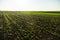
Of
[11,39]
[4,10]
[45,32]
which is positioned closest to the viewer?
[11,39]

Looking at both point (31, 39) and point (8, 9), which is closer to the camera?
point (31, 39)

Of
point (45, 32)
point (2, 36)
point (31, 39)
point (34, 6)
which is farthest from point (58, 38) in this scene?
point (34, 6)

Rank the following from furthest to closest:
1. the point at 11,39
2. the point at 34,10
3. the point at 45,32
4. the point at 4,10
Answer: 1. the point at 34,10
2. the point at 4,10
3. the point at 45,32
4. the point at 11,39

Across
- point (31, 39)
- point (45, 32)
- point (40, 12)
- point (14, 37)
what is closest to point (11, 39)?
point (14, 37)

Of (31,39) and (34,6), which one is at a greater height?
(34,6)

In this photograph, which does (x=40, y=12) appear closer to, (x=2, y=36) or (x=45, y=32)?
(x=45, y=32)

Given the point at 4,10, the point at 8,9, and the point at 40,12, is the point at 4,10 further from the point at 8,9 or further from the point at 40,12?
the point at 40,12

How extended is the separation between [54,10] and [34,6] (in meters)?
0.55

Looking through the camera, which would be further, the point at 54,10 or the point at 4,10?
the point at 54,10

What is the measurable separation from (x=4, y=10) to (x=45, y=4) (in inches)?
41.8

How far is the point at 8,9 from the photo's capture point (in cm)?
239

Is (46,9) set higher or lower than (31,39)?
higher

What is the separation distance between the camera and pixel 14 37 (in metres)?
0.94

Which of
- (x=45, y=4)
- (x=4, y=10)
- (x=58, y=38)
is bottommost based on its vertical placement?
(x=58, y=38)
